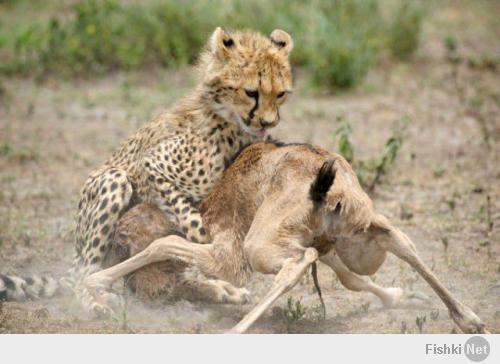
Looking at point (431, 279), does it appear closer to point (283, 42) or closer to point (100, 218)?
point (283, 42)

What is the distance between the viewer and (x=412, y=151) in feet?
31.6

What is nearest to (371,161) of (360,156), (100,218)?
(360,156)

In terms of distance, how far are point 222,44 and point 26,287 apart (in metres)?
2.05

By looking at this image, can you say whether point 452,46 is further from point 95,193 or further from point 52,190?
point 95,193

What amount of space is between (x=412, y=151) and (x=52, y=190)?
11.8 ft

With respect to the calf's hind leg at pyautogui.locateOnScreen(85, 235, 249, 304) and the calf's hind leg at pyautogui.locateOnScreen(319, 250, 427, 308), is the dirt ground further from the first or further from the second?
the calf's hind leg at pyautogui.locateOnScreen(85, 235, 249, 304)

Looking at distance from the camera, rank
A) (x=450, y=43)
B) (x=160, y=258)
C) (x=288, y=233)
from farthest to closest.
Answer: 1. (x=450, y=43)
2. (x=160, y=258)
3. (x=288, y=233)

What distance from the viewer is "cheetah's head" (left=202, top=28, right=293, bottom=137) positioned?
6.02 meters

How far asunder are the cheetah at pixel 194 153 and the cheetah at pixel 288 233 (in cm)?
17

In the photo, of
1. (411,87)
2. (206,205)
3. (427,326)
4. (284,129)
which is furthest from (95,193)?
(411,87)

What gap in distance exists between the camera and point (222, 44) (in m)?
6.30

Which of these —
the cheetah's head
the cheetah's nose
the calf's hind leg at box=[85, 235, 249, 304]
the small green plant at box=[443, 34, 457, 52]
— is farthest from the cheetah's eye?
the small green plant at box=[443, 34, 457, 52]

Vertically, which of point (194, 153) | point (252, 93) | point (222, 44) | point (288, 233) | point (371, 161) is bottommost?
point (288, 233)

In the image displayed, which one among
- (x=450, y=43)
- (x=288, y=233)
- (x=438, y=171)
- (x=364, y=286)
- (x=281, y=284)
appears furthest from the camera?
(x=450, y=43)
